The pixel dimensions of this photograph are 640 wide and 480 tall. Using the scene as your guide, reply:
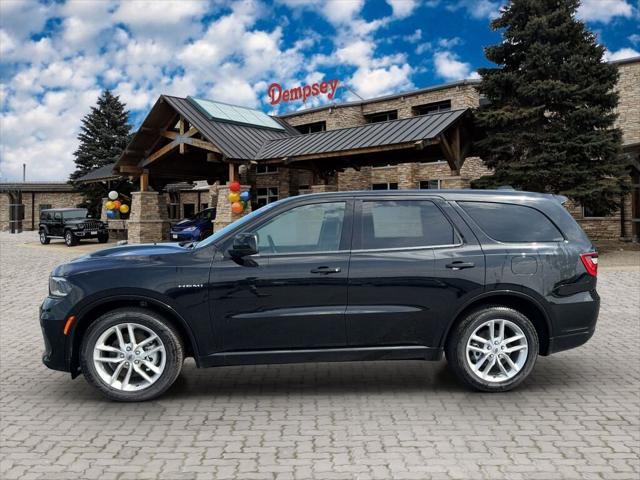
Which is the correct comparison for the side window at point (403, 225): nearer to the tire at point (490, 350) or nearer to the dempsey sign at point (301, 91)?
the tire at point (490, 350)

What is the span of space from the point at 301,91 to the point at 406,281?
1469 inches

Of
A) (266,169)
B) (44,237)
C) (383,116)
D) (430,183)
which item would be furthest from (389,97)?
(44,237)

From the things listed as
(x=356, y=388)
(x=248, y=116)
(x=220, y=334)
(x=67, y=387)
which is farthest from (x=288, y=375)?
(x=248, y=116)

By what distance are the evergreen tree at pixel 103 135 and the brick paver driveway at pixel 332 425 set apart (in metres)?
42.6

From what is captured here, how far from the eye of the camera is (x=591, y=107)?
1959 cm

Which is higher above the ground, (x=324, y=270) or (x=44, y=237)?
(x=324, y=270)

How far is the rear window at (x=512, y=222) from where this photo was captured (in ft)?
18.0

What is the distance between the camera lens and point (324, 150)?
22016 mm

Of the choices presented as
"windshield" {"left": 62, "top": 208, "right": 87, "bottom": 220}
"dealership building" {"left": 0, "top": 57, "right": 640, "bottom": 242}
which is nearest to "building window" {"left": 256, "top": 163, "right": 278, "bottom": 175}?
"dealership building" {"left": 0, "top": 57, "right": 640, "bottom": 242}

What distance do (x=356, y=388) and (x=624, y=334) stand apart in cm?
437

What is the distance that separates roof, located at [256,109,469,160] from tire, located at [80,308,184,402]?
1529cm

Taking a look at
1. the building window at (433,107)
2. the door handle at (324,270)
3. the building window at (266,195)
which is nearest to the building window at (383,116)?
the building window at (433,107)

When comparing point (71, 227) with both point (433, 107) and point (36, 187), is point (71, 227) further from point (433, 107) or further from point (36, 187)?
point (36, 187)

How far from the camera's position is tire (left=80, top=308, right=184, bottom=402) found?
5.08 meters
